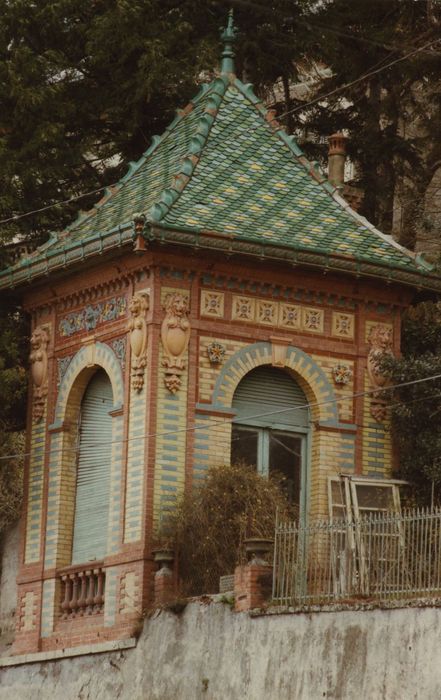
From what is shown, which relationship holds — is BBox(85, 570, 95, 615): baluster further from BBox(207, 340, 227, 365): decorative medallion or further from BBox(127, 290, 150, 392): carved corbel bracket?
BBox(207, 340, 227, 365): decorative medallion

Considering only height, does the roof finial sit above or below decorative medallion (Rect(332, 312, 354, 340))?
above

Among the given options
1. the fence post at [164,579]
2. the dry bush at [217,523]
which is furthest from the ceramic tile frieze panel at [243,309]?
the fence post at [164,579]

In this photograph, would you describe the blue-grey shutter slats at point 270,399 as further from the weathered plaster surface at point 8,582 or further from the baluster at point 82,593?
the weathered plaster surface at point 8,582

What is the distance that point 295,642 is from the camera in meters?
23.6

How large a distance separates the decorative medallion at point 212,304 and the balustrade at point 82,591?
4.12 metres

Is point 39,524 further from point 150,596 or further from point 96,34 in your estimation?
point 96,34

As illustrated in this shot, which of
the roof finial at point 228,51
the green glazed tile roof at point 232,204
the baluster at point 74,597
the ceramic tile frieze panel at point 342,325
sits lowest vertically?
the baluster at point 74,597

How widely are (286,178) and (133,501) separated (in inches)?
250

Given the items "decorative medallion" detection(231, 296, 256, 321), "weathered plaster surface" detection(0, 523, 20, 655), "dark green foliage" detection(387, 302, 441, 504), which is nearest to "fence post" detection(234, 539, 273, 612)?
"dark green foliage" detection(387, 302, 441, 504)

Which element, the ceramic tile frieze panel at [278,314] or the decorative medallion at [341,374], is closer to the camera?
the ceramic tile frieze panel at [278,314]

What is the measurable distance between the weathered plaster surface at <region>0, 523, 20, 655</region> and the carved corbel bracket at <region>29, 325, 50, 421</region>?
2.73 meters

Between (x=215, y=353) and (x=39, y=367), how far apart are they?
3474 mm

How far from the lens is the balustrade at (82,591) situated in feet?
91.6

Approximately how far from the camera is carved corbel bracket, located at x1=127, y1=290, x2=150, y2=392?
27.7m
